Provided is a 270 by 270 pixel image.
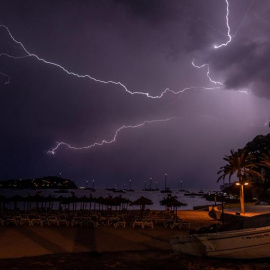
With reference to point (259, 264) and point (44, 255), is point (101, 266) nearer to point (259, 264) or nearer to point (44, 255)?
point (44, 255)

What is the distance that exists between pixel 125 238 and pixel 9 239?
5.23m

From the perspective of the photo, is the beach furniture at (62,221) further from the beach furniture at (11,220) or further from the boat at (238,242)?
the boat at (238,242)

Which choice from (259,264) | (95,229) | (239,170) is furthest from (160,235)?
(239,170)

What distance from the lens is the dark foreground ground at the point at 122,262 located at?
994cm

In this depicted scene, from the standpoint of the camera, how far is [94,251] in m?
11.8

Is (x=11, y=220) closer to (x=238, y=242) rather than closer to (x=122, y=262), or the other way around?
(x=122, y=262)

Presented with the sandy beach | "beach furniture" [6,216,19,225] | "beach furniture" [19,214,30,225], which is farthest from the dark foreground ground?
"beach furniture" [6,216,19,225]

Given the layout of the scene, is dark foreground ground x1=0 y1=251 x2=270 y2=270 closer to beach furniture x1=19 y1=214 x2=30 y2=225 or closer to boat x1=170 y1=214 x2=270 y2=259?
boat x1=170 y1=214 x2=270 y2=259

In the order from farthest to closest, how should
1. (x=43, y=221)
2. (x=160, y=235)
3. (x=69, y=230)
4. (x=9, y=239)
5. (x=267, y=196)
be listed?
(x=267, y=196) < (x=43, y=221) < (x=69, y=230) < (x=160, y=235) < (x=9, y=239)

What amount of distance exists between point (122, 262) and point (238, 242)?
3746 millimetres

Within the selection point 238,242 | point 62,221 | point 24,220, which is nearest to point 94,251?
point 238,242

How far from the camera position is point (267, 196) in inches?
1834

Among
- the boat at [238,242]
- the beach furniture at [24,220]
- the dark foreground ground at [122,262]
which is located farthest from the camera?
the beach furniture at [24,220]

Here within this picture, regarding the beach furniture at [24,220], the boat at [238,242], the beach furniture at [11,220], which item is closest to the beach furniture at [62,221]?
the beach furniture at [24,220]
